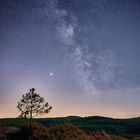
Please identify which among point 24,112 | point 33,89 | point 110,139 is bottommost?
point 110,139

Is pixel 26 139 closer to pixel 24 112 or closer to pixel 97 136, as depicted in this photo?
pixel 24 112

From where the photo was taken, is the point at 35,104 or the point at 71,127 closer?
the point at 35,104

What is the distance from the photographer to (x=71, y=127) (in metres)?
50.1

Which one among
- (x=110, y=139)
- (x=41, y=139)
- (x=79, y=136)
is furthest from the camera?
(x=110, y=139)

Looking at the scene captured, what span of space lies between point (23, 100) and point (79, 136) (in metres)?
10.3

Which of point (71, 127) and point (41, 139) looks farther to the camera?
point (71, 127)

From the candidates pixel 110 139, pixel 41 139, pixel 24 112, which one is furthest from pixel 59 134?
pixel 110 139

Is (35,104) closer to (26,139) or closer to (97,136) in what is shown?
(26,139)

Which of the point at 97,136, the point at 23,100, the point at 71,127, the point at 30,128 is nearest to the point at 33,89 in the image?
the point at 23,100

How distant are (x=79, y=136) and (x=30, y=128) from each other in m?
7.65

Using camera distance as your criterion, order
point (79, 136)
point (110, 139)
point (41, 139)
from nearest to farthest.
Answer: point (41, 139) < point (79, 136) < point (110, 139)

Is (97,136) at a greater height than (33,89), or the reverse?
(33,89)

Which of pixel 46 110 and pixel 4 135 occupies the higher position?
pixel 46 110

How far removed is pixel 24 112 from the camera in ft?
152
